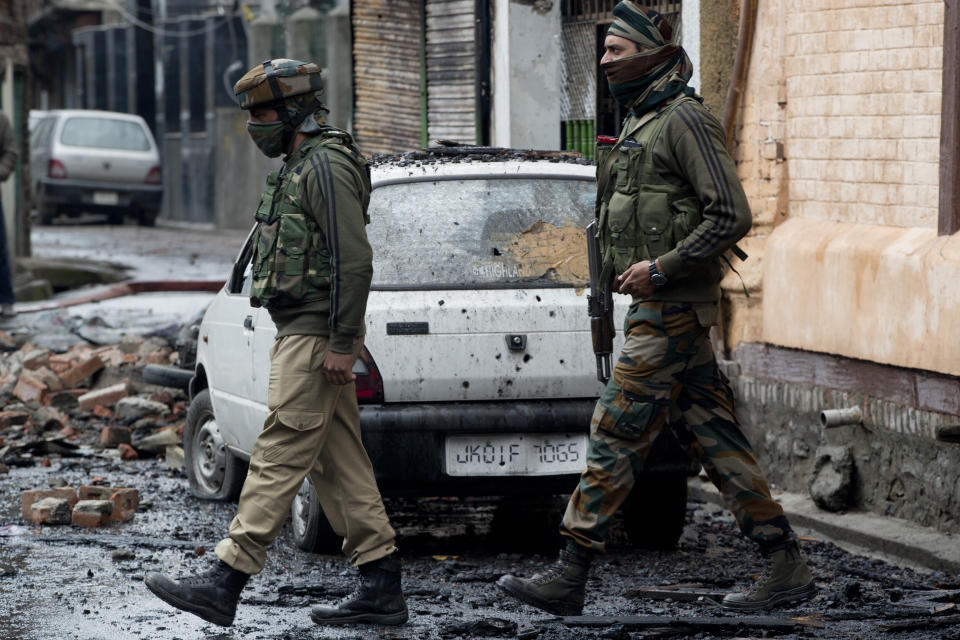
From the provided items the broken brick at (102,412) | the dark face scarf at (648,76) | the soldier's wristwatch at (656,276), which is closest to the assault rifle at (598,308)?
the soldier's wristwatch at (656,276)

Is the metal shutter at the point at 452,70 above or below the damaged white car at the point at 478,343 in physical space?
above

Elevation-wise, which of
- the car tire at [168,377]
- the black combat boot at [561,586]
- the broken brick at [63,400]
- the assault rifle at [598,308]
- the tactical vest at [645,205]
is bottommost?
the broken brick at [63,400]

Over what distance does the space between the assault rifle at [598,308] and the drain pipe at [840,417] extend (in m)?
1.77

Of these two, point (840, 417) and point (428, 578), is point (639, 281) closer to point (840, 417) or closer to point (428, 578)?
point (428, 578)

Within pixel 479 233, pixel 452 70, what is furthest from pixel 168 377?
pixel 452 70

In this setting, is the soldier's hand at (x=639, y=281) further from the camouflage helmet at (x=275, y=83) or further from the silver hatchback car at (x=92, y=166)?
the silver hatchback car at (x=92, y=166)

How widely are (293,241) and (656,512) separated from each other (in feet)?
7.08

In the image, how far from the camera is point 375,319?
5641 millimetres

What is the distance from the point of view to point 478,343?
18.6 ft

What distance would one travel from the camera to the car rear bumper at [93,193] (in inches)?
1013

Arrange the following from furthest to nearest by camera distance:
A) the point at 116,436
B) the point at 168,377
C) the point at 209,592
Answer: the point at 116,436, the point at 168,377, the point at 209,592

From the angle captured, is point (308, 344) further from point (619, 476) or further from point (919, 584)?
point (919, 584)

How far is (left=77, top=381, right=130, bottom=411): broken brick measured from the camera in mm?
10000

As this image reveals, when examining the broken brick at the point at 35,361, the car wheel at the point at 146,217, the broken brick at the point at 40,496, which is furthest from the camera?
the car wheel at the point at 146,217
